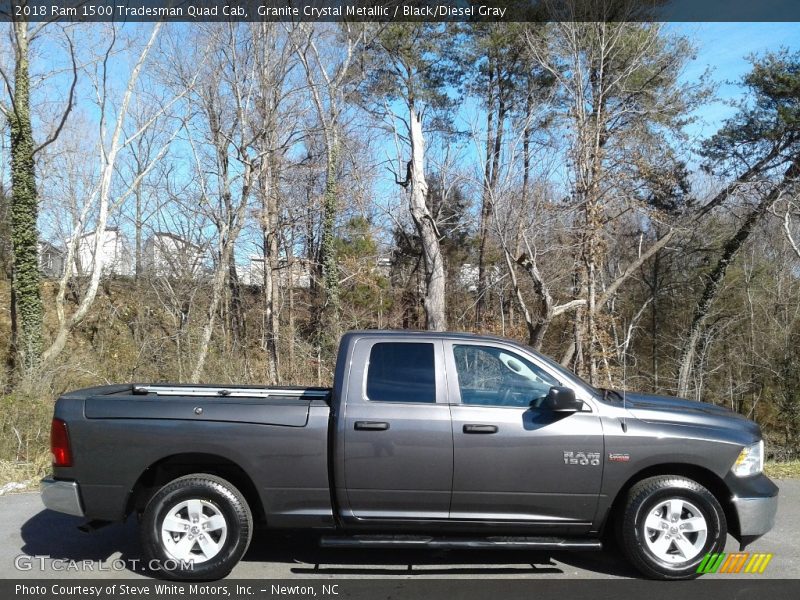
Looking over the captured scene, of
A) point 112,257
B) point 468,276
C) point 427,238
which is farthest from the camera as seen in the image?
point 468,276

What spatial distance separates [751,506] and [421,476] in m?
2.38

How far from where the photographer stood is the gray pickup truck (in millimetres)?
5062

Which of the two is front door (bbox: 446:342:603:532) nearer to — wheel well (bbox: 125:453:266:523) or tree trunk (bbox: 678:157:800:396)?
wheel well (bbox: 125:453:266:523)

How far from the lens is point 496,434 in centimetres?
508

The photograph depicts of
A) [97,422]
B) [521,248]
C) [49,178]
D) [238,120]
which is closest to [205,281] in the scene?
[238,120]

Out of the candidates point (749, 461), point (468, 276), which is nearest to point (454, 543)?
point (749, 461)

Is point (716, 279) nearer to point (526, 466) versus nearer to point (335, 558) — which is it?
point (526, 466)

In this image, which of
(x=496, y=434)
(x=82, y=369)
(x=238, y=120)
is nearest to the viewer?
(x=496, y=434)

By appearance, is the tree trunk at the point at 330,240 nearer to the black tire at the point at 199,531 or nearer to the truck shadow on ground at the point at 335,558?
the truck shadow on ground at the point at 335,558

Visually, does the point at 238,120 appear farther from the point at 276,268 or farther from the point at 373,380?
the point at 373,380

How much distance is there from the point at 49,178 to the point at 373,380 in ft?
87.7

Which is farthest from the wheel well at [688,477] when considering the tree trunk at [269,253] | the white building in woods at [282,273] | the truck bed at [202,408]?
the white building in woods at [282,273]

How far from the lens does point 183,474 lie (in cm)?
533

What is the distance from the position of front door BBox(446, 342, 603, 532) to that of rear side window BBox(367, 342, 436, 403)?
0.33 meters
